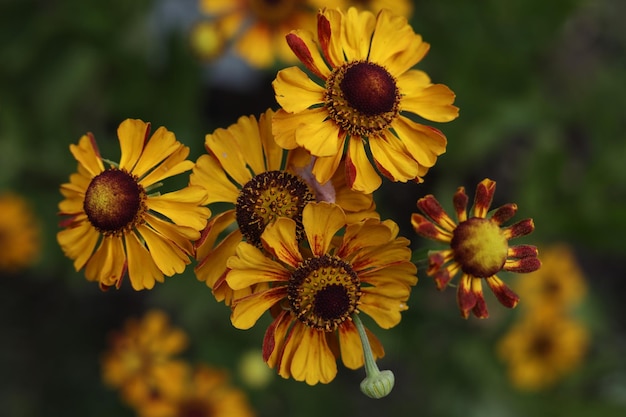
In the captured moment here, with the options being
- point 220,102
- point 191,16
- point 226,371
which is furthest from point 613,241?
point 191,16

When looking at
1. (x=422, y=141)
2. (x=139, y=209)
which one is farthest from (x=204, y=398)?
(x=422, y=141)

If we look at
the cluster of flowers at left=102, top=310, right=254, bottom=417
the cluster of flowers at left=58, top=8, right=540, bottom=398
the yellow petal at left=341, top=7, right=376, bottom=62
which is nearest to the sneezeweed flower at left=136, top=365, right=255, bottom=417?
the cluster of flowers at left=102, top=310, right=254, bottom=417

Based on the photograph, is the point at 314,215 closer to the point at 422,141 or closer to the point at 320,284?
the point at 320,284

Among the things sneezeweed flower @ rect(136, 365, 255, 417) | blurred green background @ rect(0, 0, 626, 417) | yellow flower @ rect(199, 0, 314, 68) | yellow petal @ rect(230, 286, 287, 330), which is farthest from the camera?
blurred green background @ rect(0, 0, 626, 417)

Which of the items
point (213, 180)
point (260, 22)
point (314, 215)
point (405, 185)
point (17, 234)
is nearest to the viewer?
point (314, 215)

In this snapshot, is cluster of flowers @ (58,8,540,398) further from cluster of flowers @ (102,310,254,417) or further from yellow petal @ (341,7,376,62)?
cluster of flowers @ (102,310,254,417)

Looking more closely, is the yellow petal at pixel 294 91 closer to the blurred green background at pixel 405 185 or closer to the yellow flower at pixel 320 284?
the yellow flower at pixel 320 284
